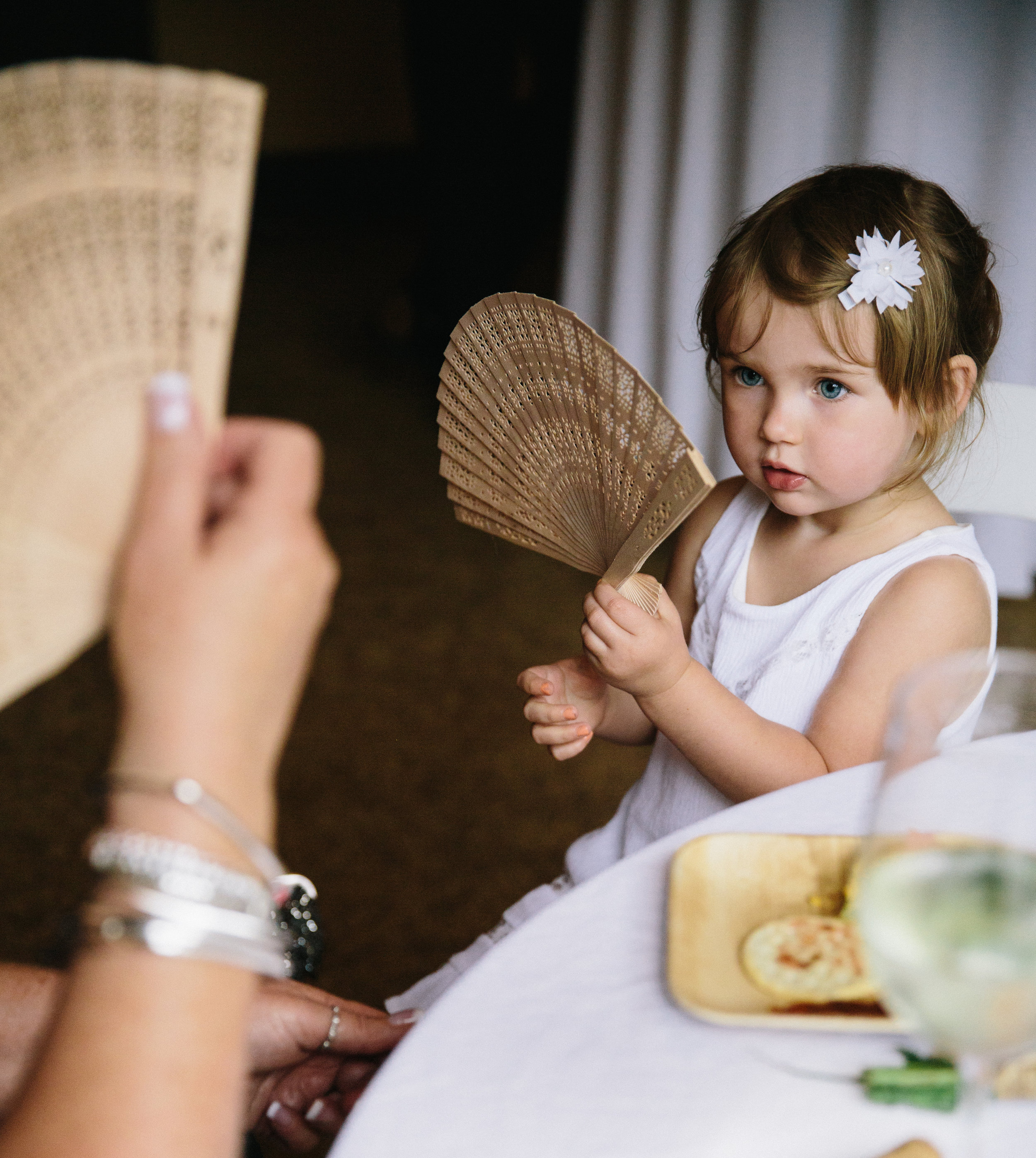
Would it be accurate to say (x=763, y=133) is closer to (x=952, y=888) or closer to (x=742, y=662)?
(x=742, y=662)

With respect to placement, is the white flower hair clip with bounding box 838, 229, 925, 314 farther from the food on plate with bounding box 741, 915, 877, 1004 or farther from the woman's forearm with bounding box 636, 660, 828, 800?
the food on plate with bounding box 741, 915, 877, 1004

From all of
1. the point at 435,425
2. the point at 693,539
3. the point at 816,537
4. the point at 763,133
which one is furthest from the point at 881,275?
the point at 435,425

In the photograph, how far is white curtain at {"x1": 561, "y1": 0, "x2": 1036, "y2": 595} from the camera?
2.19 metres

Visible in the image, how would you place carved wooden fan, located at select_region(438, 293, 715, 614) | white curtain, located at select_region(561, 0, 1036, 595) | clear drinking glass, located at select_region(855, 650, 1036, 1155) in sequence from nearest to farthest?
clear drinking glass, located at select_region(855, 650, 1036, 1155), carved wooden fan, located at select_region(438, 293, 715, 614), white curtain, located at select_region(561, 0, 1036, 595)

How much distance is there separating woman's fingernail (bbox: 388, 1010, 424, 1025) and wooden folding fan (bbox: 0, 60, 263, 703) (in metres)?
0.60

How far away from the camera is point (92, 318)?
50 cm

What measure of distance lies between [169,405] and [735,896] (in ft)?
1.44

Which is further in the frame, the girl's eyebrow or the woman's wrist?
the girl's eyebrow

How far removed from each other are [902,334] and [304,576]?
82 centimetres

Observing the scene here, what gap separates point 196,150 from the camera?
1.61ft

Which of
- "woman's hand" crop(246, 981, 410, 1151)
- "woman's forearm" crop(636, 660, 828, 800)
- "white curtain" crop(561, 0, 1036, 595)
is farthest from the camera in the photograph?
"white curtain" crop(561, 0, 1036, 595)

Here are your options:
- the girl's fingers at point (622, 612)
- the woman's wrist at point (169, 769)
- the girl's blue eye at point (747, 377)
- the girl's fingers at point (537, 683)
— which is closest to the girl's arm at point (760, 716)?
the girl's fingers at point (622, 612)

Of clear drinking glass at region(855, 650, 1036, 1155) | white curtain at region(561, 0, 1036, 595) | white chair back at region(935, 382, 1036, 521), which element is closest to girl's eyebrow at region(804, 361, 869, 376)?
white chair back at region(935, 382, 1036, 521)

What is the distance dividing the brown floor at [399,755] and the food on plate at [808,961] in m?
1.20
